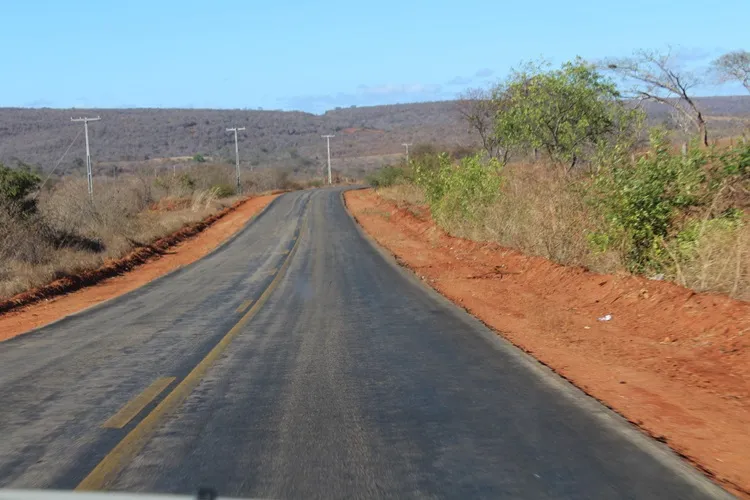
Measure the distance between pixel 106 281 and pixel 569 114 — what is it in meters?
15.2

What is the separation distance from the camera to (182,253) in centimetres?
2828

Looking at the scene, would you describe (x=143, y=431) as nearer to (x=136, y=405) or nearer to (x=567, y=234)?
(x=136, y=405)

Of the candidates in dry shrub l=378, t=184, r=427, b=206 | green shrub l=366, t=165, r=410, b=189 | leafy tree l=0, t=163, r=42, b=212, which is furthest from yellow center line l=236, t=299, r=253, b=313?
green shrub l=366, t=165, r=410, b=189

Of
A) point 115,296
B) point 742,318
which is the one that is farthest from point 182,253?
point 742,318

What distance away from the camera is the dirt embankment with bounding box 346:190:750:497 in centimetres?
622

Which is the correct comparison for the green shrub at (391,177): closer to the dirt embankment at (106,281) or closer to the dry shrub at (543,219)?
the dirt embankment at (106,281)

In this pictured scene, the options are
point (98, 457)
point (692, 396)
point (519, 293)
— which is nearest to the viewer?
point (98, 457)

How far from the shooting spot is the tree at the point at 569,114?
943 inches

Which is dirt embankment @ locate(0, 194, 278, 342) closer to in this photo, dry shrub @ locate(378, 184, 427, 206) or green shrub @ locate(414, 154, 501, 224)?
green shrub @ locate(414, 154, 501, 224)

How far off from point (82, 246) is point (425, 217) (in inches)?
630

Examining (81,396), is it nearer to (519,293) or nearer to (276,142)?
(519,293)

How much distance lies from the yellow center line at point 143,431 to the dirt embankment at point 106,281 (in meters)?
4.78

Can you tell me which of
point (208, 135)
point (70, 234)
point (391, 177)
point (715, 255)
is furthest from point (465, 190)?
point (208, 135)

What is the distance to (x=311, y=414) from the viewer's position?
6703 millimetres
